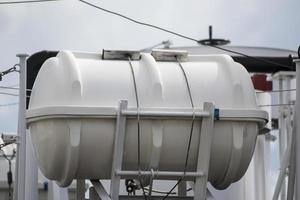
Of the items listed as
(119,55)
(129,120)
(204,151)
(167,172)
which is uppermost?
(119,55)

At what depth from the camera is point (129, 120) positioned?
21.8 feet

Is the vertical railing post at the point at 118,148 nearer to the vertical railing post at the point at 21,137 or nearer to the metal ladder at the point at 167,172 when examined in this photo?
the metal ladder at the point at 167,172

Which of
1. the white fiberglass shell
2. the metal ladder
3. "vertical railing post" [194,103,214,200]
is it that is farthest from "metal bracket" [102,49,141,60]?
"vertical railing post" [194,103,214,200]

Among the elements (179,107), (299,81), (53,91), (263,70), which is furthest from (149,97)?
(263,70)

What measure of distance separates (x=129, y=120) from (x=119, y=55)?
731 mm

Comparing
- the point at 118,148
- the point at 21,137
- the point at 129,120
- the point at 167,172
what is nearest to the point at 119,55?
the point at 129,120

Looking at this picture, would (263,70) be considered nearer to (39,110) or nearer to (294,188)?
(294,188)

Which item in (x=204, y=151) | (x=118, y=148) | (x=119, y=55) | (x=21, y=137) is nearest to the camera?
(x=118, y=148)

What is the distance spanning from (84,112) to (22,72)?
1.41m

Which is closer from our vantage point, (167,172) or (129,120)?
(129,120)

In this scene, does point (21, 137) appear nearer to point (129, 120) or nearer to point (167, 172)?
point (129, 120)

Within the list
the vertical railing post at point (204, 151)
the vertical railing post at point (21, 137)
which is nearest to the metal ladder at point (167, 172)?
the vertical railing post at point (204, 151)

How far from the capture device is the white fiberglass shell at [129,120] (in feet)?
21.7

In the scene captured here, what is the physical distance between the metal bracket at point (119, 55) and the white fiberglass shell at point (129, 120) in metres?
0.07
